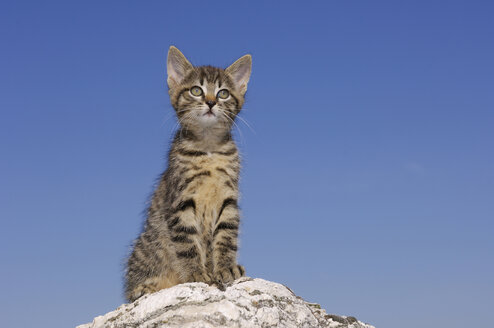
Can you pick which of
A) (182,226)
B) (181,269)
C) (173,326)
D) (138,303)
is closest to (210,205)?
(182,226)

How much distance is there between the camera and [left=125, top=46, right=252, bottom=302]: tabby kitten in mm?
7703

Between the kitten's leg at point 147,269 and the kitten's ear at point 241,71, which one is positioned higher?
the kitten's ear at point 241,71

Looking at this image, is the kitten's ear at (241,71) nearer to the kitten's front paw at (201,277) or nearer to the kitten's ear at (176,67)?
the kitten's ear at (176,67)

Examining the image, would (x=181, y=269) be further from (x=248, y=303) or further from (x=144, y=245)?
(x=248, y=303)

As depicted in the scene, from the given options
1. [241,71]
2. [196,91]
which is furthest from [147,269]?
[241,71]

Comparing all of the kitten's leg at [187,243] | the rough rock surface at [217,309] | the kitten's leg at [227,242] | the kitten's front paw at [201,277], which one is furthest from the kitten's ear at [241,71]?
the rough rock surface at [217,309]

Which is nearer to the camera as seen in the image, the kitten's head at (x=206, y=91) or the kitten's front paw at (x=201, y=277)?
the kitten's front paw at (x=201, y=277)

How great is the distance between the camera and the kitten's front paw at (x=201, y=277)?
7.13m

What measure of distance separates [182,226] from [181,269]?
→ 60 cm

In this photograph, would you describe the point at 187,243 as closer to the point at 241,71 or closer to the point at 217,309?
the point at 217,309

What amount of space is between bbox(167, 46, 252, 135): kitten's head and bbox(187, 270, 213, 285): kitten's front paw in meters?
2.20

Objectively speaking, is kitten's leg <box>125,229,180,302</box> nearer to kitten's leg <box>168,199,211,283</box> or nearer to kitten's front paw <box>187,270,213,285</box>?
kitten's leg <box>168,199,211,283</box>

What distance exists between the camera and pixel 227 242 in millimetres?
7867

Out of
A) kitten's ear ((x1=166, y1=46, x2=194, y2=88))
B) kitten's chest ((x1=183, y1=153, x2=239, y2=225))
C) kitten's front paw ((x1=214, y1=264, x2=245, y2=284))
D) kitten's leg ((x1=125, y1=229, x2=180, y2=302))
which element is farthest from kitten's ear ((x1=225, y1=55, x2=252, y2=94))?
kitten's front paw ((x1=214, y1=264, x2=245, y2=284))
